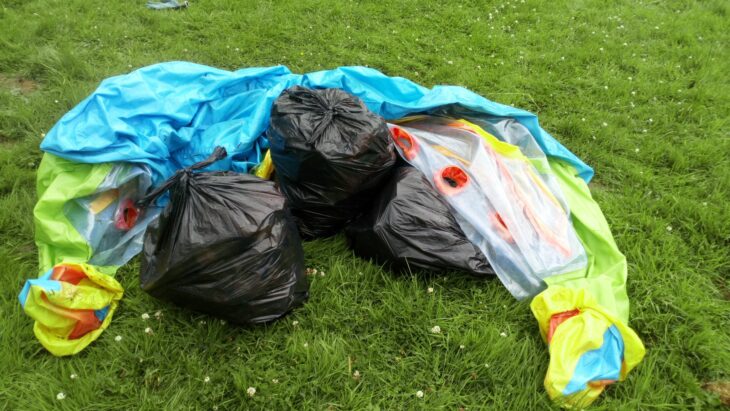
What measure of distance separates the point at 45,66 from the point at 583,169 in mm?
4055

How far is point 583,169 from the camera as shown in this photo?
9.50 ft

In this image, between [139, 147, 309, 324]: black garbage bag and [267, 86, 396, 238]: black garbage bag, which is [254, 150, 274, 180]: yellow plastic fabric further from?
[139, 147, 309, 324]: black garbage bag

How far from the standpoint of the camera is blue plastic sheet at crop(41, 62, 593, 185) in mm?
2480

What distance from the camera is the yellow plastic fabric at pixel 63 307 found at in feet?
6.49

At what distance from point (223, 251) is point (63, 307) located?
729mm

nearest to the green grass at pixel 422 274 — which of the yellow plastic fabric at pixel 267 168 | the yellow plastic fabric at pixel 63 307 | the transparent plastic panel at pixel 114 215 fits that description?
the yellow plastic fabric at pixel 63 307

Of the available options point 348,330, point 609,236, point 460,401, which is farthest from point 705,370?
point 348,330

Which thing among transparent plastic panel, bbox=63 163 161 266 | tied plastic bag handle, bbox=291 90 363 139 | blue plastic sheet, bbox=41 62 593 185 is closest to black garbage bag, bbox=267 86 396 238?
tied plastic bag handle, bbox=291 90 363 139

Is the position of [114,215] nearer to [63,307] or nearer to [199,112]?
[63,307]

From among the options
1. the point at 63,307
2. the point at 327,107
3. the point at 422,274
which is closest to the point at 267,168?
the point at 327,107

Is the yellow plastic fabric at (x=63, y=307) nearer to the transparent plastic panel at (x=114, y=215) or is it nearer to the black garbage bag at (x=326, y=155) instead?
the transparent plastic panel at (x=114, y=215)

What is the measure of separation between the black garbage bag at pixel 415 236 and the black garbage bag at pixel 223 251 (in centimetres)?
41

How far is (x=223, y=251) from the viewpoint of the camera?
1949 mm

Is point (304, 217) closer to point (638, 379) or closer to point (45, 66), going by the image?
point (638, 379)
